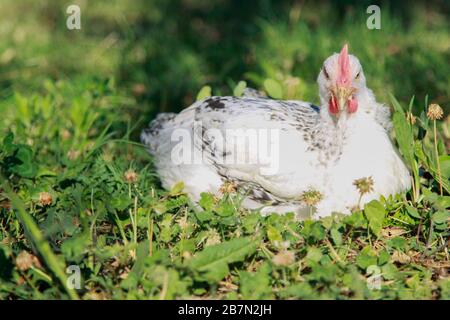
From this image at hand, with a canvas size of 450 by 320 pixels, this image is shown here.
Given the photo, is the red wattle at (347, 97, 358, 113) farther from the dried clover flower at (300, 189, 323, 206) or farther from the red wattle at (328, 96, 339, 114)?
the dried clover flower at (300, 189, 323, 206)

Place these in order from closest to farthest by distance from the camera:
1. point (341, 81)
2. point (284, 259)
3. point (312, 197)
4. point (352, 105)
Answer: point (284, 259)
point (312, 197)
point (341, 81)
point (352, 105)

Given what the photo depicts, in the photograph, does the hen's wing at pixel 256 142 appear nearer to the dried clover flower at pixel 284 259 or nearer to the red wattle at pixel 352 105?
the red wattle at pixel 352 105

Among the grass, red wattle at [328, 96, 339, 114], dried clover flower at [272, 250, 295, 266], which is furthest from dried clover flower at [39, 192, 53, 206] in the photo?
red wattle at [328, 96, 339, 114]

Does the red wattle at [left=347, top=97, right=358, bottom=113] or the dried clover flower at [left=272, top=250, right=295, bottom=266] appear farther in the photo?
the red wattle at [left=347, top=97, right=358, bottom=113]

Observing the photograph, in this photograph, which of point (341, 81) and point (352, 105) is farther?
point (352, 105)

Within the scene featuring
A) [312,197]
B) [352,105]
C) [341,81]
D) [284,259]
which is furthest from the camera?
[352,105]

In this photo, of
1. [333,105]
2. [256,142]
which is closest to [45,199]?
[256,142]

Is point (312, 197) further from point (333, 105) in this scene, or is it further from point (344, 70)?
point (344, 70)

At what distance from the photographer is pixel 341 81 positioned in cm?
337

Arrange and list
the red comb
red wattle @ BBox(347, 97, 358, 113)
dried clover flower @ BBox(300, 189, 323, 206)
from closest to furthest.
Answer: dried clover flower @ BBox(300, 189, 323, 206) → the red comb → red wattle @ BBox(347, 97, 358, 113)

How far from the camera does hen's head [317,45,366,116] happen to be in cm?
337

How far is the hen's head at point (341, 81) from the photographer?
3373mm

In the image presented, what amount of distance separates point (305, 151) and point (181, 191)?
0.64m
